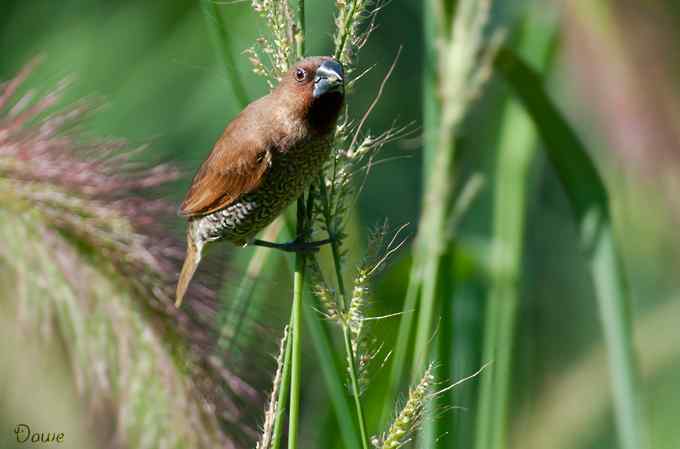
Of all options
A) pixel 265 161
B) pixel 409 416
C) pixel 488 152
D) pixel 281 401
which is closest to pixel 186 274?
pixel 265 161

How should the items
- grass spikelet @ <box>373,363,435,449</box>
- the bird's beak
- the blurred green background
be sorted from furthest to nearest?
the blurred green background, the bird's beak, grass spikelet @ <box>373,363,435,449</box>

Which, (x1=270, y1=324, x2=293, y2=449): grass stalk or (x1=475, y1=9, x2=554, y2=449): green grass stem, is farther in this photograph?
(x1=475, y1=9, x2=554, y2=449): green grass stem

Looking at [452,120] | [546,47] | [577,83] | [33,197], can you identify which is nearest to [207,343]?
[33,197]

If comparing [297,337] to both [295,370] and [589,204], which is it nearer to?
[295,370]

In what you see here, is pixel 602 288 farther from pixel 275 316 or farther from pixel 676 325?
pixel 676 325

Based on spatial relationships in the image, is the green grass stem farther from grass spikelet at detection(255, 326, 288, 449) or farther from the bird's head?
→ grass spikelet at detection(255, 326, 288, 449)

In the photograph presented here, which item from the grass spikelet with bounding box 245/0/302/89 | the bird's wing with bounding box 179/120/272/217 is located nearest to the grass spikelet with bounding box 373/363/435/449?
the grass spikelet with bounding box 245/0/302/89

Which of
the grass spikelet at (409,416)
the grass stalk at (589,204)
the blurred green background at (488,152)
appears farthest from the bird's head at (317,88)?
the grass spikelet at (409,416)

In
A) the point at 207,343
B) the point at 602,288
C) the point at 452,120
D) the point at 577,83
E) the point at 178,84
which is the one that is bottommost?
the point at 602,288
